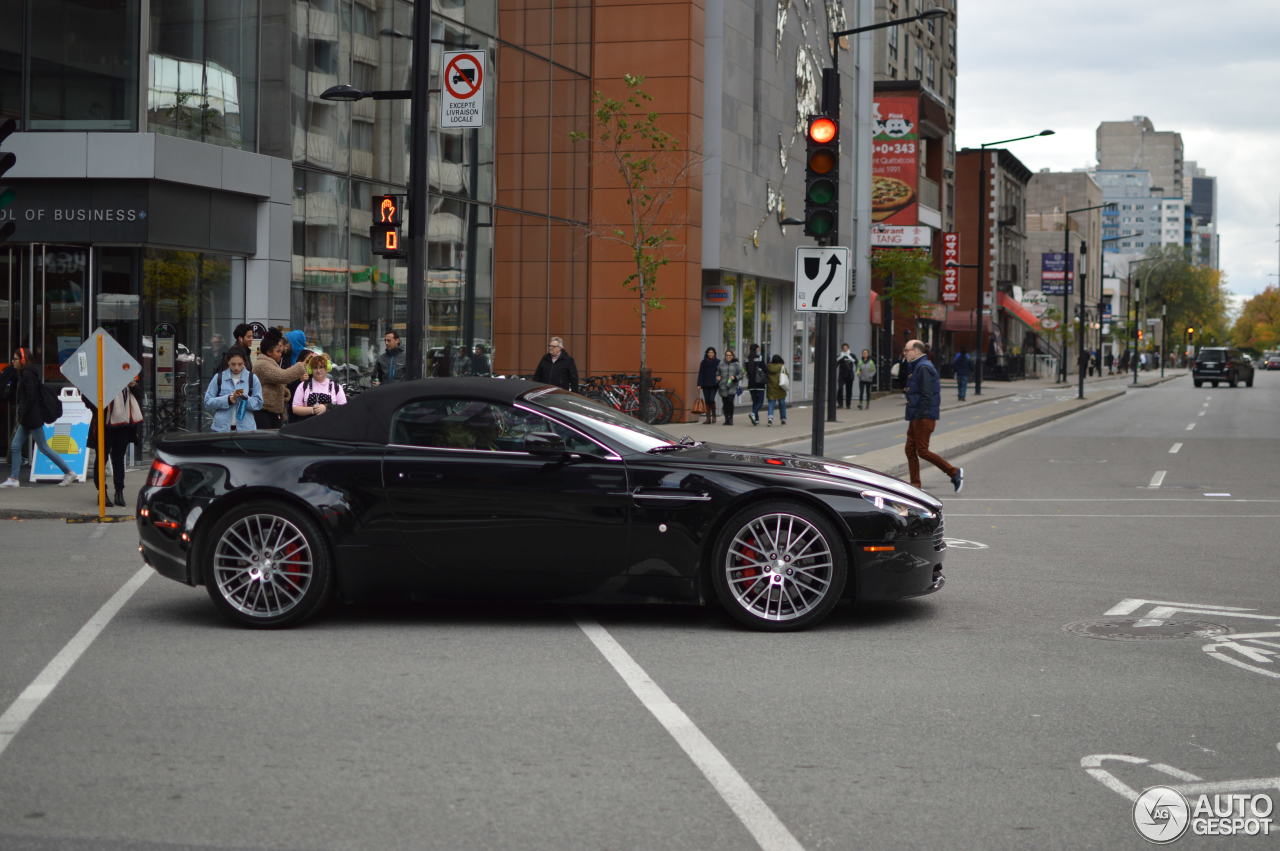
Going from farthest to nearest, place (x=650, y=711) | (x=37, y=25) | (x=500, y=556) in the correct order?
(x=37, y=25), (x=500, y=556), (x=650, y=711)

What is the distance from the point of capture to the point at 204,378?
73.7 feet

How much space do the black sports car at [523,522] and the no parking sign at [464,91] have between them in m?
→ 10.6

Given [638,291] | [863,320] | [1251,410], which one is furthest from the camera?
[863,320]

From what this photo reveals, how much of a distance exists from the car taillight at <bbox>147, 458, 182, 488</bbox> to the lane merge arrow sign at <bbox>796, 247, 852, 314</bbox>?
29.8ft

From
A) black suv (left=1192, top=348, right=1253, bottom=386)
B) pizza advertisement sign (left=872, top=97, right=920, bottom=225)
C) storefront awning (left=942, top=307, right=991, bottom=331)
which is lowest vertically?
black suv (left=1192, top=348, right=1253, bottom=386)

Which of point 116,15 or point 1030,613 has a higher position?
point 116,15

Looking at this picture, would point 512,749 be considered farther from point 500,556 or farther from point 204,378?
point 204,378

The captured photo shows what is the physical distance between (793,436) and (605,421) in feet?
68.1

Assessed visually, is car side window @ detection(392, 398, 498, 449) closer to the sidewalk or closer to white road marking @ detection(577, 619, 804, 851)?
white road marking @ detection(577, 619, 804, 851)

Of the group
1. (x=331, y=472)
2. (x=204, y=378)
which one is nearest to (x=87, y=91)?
(x=204, y=378)

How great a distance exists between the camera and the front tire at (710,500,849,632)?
823cm

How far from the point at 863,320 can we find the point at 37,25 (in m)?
35.6

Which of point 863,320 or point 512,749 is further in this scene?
point 863,320

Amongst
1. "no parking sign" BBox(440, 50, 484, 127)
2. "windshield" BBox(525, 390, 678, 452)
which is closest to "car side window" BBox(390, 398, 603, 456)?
"windshield" BBox(525, 390, 678, 452)
